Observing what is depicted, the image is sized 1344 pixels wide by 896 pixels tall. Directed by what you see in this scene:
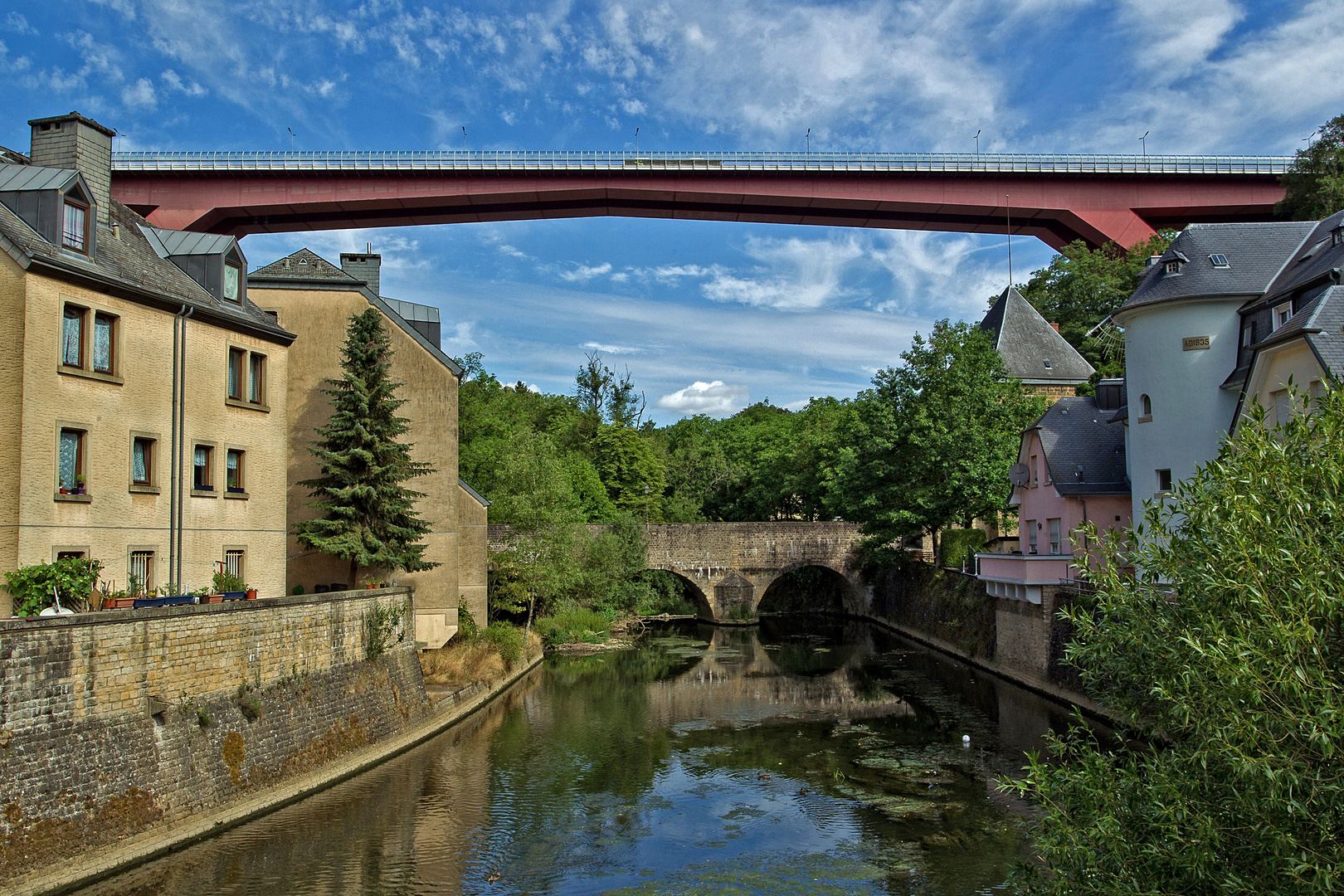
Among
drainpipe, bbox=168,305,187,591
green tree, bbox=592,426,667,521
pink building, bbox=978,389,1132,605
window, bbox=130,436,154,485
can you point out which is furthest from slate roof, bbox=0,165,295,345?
green tree, bbox=592,426,667,521

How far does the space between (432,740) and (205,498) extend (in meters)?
6.44

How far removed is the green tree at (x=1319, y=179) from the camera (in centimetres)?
2877

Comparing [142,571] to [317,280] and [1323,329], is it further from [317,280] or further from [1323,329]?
[1323,329]

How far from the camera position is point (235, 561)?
1750 cm

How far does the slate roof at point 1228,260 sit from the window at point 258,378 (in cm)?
1843

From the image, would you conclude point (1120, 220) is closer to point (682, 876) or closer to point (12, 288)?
point (682, 876)

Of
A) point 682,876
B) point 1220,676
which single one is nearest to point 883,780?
point 682,876

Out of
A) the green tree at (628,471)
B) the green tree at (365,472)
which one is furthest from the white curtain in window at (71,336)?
the green tree at (628,471)

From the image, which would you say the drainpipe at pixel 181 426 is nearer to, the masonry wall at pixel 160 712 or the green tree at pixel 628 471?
the masonry wall at pixel 160 712

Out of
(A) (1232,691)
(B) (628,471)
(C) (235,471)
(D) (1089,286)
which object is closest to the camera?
(A) (1232,691)

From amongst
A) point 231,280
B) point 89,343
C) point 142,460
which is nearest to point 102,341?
point 89,343

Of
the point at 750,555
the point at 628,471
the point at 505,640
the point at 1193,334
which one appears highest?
the point at 1193,334

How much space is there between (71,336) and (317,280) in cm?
946

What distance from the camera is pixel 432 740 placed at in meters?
19.1
